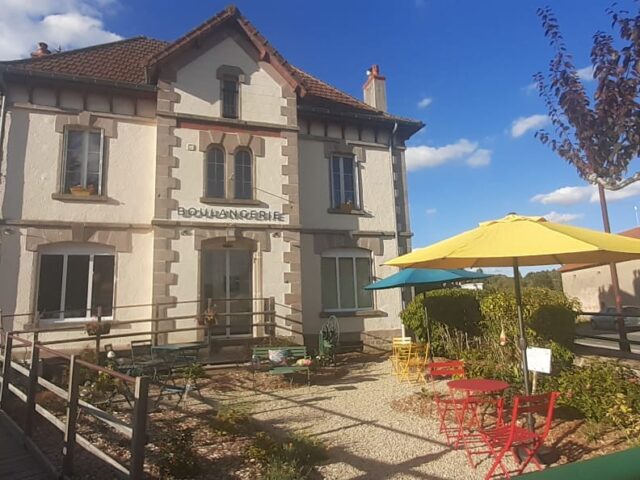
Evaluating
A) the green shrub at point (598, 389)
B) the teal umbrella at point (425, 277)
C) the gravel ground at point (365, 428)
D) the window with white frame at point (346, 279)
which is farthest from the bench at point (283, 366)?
the green shrub at point (598, 389)

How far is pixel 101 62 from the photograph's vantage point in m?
12.3

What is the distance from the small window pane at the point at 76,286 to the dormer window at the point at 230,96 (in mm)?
5400

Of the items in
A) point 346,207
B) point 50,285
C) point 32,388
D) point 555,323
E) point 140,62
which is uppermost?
point 140,62

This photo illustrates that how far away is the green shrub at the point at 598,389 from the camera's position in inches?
204

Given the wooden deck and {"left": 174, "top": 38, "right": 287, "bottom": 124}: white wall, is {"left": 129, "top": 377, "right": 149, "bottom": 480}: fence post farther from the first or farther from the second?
{"left": 174, "top": 38, "right": 287, "bottom": 124}: white wall

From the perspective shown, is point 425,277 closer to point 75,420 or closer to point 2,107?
Answer: point 75,420

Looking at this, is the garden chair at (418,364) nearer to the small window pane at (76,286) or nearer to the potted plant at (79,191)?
the small window pane at (76,286)

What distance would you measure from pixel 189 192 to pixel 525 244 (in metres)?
9.15

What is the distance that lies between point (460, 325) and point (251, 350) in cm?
512

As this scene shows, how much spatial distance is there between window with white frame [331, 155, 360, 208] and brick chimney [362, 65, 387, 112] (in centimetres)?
263

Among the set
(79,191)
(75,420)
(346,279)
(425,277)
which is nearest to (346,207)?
(346,279)

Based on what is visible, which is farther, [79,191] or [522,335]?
[79,191]

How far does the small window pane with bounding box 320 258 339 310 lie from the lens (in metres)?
12.9

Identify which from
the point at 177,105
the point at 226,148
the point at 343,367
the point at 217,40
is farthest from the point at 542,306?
the point at 217,40
